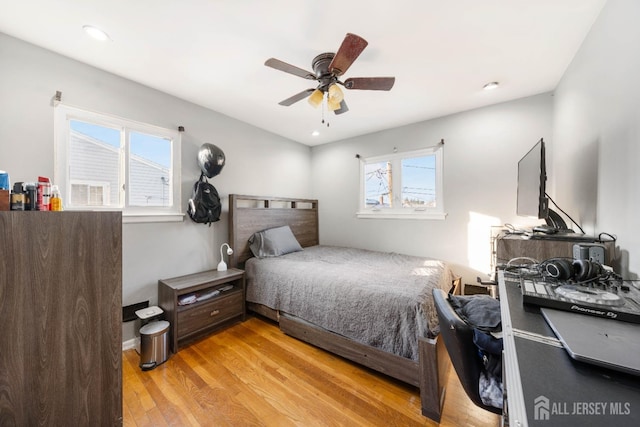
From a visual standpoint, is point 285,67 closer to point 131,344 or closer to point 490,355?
point 490,355

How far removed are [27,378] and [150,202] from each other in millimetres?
1752

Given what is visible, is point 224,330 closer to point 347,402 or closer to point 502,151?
point 347,402

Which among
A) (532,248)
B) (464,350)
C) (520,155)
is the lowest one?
(464,350)

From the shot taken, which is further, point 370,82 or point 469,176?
point 469,176

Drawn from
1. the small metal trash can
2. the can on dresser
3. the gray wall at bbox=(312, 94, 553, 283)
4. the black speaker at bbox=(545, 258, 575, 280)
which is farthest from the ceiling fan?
the small metal trash can

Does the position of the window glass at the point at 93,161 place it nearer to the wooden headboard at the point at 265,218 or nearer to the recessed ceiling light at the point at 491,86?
the wooden headboard at the point at 265,218

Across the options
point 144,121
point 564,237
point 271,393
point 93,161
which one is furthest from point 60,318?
point 564,237

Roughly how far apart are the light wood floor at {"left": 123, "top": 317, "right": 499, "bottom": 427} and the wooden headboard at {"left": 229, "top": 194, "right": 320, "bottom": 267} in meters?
1.24

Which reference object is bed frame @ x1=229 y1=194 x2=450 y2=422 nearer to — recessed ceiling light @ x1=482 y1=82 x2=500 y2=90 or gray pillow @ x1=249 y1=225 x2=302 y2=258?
gray pillow @ x1=249 y1=225 x2=302 y2=258

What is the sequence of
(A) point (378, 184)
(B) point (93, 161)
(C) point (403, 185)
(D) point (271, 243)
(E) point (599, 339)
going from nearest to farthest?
(E) point (599, 339) → (B) point (93, 161) → (D) point (271, 243) → (C) point (403, 185) → (A) point (378, 184)

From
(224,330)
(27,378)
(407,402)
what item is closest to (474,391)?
(407,402)

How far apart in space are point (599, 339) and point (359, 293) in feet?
4.71

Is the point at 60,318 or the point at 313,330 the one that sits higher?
the point at 60,318

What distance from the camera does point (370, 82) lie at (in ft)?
6.03
